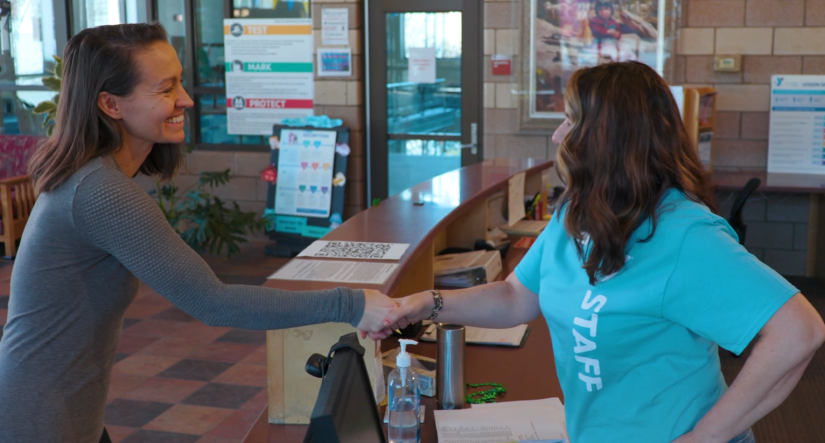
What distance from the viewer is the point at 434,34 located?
6168 millimetres

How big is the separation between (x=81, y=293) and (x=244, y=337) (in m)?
3.27

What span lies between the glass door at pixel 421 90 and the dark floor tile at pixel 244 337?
2150mm

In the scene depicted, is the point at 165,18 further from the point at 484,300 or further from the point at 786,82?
the point at 484,300

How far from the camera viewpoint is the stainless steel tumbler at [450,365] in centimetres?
183

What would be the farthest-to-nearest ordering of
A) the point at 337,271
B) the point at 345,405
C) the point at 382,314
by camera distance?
the point at 337,271, the point at 382,314, the point at 345,405

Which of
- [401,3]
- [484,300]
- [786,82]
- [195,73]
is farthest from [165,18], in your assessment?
[484,300]

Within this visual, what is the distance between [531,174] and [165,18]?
4.07 m

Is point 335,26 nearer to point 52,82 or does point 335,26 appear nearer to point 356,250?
point 52,82

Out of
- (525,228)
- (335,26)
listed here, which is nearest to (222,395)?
(525,228)

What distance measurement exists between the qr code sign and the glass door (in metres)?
4.03

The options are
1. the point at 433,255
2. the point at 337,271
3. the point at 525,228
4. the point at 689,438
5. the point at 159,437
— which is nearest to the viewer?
the point at 689,438

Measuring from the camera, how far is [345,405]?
1.02m

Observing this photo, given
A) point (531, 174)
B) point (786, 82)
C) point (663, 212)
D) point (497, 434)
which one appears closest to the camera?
point (663, 212)

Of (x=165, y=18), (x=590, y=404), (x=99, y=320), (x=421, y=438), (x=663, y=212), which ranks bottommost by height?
(x=421, y=438)
